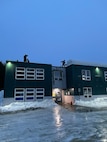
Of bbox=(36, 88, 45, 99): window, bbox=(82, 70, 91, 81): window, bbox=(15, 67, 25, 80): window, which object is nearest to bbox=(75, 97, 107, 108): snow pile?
bbox=(82, 70, 91, 81): window

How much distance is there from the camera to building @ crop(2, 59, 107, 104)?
2008cm

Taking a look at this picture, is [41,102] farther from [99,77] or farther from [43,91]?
[99,77]

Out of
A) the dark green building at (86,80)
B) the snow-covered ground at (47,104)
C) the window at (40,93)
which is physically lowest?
the snow-covered ground at (47,104)

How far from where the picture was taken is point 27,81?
20.8 meters

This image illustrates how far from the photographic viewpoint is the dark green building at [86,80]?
22612mm

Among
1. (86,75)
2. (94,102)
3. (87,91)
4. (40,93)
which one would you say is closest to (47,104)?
(40,93)

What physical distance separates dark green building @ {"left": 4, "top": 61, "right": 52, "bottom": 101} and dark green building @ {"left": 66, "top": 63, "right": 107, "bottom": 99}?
10.8 ft

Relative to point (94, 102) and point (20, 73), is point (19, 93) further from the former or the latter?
point (94, 102)

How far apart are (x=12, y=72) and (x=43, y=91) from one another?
4.74m

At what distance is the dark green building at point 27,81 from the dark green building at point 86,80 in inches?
129

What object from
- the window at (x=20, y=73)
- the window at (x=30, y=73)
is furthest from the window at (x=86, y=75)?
the window at (x=20, y=73)

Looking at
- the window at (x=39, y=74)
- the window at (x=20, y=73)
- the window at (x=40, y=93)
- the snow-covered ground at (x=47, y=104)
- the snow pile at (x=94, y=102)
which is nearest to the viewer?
the snow-covered ground at (x=47, y=104)

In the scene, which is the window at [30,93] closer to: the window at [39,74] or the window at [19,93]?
the window at [19,93]

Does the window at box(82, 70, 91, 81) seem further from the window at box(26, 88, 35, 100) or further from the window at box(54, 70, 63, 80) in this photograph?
the window at box(26, 88, 35, 100)
